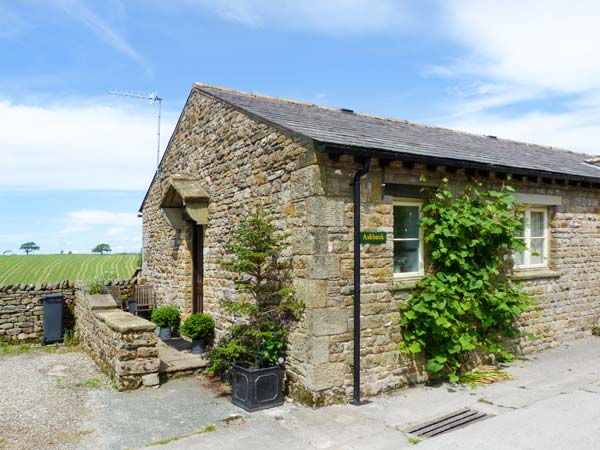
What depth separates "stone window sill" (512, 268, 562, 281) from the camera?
851 centimetres

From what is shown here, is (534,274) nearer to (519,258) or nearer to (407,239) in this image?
(519,258)

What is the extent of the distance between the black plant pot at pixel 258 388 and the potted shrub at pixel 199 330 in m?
2.55

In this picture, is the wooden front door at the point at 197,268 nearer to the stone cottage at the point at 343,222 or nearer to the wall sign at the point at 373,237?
the stone cottage at the point at 343,222

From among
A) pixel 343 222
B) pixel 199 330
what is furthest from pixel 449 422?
pixel 199 330

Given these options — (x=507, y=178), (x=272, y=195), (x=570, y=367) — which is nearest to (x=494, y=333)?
(x=570, y=367)

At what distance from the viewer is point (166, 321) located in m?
10.4

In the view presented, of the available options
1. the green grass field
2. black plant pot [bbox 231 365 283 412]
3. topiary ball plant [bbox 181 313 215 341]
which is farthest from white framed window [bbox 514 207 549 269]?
the green grass field

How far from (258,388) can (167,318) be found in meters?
5.00

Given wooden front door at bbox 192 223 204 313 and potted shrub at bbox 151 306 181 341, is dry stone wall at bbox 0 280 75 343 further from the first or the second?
wooden front door at bbox 192 223 204 313

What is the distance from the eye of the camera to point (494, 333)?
25.9ft

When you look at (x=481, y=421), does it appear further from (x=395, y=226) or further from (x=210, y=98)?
(x=210, y=98)

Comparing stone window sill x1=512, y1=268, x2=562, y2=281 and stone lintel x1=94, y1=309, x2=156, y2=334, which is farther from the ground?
stone window sill x1=512, y1=268, x2=562, y2=281

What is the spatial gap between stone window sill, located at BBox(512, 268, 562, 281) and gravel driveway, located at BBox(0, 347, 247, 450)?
5.72m

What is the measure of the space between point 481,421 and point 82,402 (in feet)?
17.7
